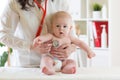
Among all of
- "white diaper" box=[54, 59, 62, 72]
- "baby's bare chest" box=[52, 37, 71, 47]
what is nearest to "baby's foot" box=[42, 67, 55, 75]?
"white diaper" box=[54, 59, 62, 72]

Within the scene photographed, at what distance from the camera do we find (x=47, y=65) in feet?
3.35

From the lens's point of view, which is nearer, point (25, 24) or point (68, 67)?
point (68, 67)

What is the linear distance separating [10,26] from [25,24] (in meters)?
0.08

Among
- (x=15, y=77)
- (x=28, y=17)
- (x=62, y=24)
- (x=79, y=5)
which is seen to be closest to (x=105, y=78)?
(x=15, y=77)

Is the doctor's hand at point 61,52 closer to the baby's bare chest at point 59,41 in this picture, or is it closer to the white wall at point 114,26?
the baby's bare chest at point 59,41

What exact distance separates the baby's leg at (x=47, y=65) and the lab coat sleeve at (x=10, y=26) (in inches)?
6.3

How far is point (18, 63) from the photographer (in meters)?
1.29

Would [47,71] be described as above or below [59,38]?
below

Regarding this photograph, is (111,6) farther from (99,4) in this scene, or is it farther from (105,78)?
(105,78)

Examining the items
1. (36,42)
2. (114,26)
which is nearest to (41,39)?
(36,42)

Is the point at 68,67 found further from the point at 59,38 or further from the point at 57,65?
the point at 59,38

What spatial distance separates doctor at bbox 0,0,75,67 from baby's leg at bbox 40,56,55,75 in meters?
0.13

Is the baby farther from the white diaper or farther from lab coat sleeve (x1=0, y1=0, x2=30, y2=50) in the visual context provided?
lab coat sleeve (x1=0, y1=0, x2=30, y2=50)

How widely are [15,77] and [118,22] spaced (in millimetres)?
2175
